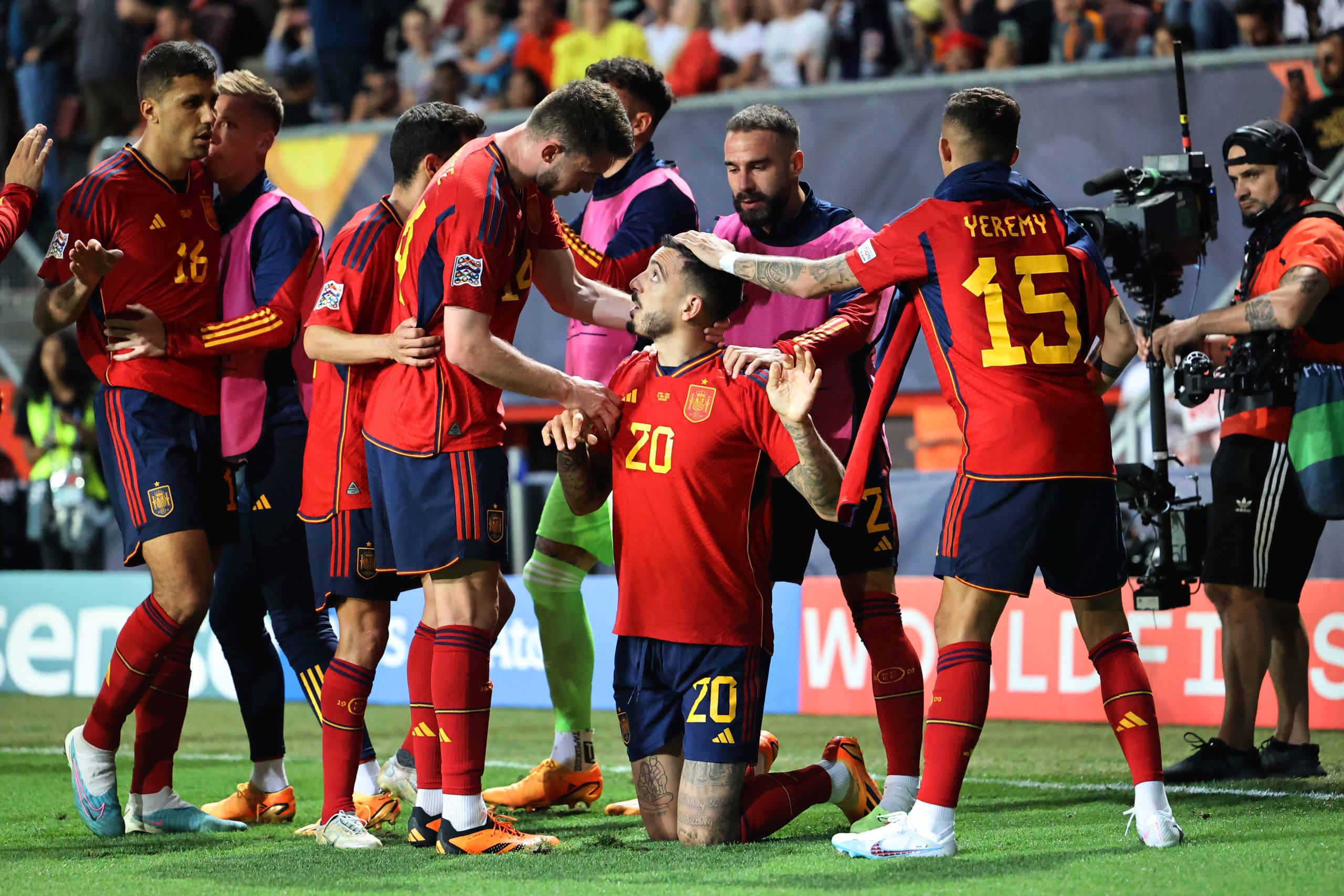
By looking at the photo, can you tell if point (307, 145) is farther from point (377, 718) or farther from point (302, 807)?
point (302, 807)

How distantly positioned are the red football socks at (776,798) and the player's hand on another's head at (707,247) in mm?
1601

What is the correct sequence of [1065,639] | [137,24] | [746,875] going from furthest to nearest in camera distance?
[137,24]
[1065,639]
[746,875]

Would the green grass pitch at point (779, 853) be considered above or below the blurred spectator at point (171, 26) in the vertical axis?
below

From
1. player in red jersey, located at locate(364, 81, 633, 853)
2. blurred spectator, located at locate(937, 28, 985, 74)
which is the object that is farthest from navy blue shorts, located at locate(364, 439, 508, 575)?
blurred spectator, located at locate(937, 28, 985, 74)

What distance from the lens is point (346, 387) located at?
487cm

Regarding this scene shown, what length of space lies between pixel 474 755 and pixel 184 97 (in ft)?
7.95

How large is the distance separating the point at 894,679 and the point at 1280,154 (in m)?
2.77

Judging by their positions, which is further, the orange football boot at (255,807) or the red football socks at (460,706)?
the orange football boot at (255,807)

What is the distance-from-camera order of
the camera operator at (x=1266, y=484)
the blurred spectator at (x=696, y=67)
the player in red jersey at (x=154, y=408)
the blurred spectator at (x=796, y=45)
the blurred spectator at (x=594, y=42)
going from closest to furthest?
the player in red jersey at (x=154, y=408) → the camera operator at (x=1266, y=484) → the blurred spectator at (x=796, y=45) → the blurred spectator at (x=696, y=67) → the blurred spectator at (x=594, y=42)

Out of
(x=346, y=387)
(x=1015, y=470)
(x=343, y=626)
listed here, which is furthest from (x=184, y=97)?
(x=1015, y=470)

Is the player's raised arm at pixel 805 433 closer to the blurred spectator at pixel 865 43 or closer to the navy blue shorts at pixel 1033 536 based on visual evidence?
the navy blue shorts at pixel 1033 536

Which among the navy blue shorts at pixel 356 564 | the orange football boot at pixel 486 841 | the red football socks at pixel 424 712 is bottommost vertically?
the orange football boot at pixel 486 841

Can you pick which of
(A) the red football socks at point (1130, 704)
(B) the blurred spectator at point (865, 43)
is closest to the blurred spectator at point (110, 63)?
(B) the blurred spectator at point (865, 43)

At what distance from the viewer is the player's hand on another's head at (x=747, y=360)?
457 centimetres
